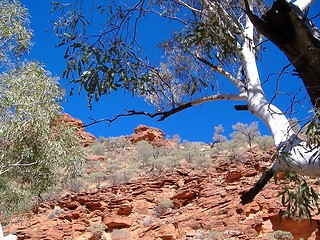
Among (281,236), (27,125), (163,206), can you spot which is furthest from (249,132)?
(27,125)

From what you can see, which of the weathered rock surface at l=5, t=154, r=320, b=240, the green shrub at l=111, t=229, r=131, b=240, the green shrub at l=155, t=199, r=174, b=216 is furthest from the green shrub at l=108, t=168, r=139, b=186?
the green shrub at l=111, t=229, r=131, b=240

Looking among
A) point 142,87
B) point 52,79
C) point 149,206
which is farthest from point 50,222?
point 142,87

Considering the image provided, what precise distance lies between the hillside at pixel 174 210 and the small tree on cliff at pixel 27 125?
116cm

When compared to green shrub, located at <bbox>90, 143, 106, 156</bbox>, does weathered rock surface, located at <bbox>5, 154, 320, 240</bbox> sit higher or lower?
lower

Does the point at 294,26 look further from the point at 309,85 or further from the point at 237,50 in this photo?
the point at 237,50

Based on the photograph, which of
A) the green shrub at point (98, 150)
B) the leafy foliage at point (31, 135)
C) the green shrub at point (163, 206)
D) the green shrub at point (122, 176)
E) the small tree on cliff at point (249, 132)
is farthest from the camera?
the green shrub at point (98, 150)

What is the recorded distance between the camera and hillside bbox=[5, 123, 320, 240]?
9.81 m

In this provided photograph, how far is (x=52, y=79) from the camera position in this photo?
857cm

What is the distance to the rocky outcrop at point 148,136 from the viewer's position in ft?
97.8

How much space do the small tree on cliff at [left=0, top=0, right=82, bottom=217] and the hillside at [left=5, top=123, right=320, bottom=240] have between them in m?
1.16

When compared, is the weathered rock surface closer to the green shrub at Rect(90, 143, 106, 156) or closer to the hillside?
the hillside

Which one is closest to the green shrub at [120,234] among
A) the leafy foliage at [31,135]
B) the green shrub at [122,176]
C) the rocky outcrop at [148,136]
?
the leafy foliage at [31,135]

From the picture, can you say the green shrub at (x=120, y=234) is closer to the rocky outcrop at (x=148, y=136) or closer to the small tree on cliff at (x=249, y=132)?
the small tree on cliff at (x=249, y=132)

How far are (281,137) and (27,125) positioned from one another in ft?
18.6
